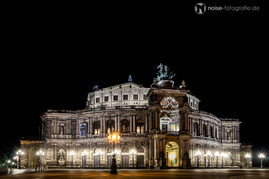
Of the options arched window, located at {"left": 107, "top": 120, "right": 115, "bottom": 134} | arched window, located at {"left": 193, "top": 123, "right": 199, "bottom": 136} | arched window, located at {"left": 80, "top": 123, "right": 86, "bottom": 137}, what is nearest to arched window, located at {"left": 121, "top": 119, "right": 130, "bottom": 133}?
arched window, located at {"left": 107, "top": 120, "right": 115, "bottom": 134}

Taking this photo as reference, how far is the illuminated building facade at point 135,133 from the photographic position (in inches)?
2960

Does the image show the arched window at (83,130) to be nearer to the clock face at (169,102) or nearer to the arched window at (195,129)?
the clock face at (169,102)

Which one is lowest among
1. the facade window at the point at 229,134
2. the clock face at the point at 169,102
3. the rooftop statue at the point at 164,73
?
the facade window at the point at 229,134

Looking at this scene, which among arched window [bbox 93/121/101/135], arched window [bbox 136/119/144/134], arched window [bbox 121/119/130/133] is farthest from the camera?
arched window [bbox 93/121/101/135]

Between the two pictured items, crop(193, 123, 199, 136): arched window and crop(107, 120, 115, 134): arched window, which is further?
crop(193, 123, 199, 136): arched window

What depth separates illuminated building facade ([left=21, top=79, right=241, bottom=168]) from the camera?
75188mm

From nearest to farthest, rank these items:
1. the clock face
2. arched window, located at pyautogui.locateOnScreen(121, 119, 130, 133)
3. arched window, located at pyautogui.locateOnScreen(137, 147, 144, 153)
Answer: the clock face < arched window, located at pyautogui.locateOnScreen(137, 147, 144, 153) < arched window, located at pyautogui.locateOnScreen(121, 119, 130, 133)

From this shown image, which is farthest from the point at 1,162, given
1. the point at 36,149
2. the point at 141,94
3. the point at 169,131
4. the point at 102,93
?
the point at 169,131

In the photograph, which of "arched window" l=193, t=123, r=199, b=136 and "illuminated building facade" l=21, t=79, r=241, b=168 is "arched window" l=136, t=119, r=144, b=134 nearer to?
"illuminated building facade" l=21, t=79, r=241, b=168

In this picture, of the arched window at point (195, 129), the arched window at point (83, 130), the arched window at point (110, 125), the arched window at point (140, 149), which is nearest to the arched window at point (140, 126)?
the arched window at point (140, 149)

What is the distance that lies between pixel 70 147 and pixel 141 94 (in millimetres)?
21357

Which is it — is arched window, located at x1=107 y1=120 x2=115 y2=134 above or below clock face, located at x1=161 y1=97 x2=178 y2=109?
below

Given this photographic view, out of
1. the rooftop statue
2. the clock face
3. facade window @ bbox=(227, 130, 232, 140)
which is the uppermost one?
the rooftop statue

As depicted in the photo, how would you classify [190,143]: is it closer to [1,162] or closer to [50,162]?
[50,162]
